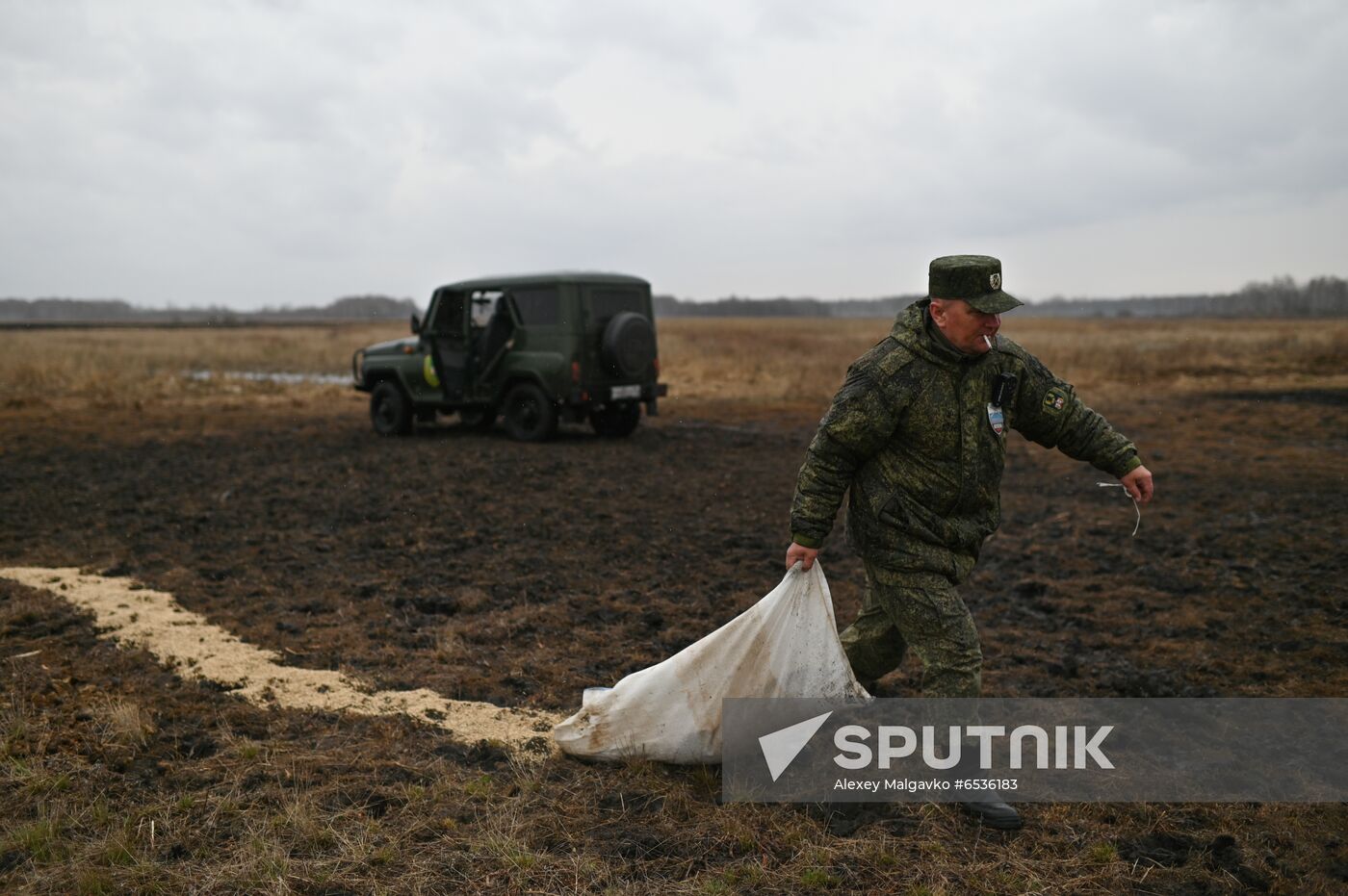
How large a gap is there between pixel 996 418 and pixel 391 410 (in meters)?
11.1

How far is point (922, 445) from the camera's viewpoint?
10.0ft

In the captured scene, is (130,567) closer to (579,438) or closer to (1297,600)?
(579,438)

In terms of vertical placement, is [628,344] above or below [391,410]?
above

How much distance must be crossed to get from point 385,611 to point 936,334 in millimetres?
3747

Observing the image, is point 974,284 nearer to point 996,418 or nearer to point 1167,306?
point 996,418

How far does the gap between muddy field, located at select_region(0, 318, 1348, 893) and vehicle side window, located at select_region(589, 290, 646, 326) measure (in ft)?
5.43

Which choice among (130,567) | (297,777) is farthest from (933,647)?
(130,567)

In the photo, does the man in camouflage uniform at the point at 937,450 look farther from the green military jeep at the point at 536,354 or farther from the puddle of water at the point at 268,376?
the puddle of water at the point at 268,376

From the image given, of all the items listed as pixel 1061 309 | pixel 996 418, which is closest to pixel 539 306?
pixel 996 418

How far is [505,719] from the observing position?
399cm

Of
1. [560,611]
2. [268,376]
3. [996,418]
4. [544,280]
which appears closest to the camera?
[996,418]

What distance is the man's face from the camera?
296 cm

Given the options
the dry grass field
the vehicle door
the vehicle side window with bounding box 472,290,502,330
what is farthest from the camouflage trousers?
the dry grass field
